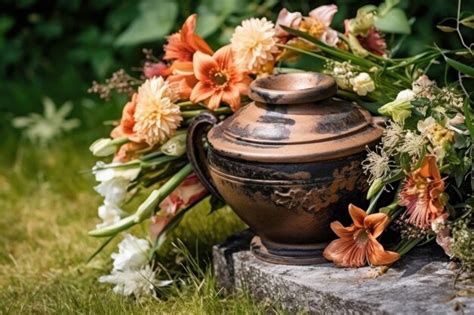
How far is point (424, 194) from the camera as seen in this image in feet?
6.74

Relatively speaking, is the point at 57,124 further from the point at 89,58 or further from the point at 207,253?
the point at 207,253

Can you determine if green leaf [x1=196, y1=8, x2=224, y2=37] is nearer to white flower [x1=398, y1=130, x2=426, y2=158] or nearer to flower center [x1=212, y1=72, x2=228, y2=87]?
flower center [x1=212, y1=72, x2=228, y2=87]

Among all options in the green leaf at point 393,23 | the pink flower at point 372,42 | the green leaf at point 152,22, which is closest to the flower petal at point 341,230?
the pink flower at point 372,42

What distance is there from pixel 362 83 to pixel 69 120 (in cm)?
192

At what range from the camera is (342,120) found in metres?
2.19

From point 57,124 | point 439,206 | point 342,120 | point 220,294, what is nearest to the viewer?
point 439,206

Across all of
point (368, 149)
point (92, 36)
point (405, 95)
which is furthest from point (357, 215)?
point (92, 36)

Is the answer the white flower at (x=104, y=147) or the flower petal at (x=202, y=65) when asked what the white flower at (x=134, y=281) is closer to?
the white flower at (x=104, y=147)

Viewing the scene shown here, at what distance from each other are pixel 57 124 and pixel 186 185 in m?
1.51

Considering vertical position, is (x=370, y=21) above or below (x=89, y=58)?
above

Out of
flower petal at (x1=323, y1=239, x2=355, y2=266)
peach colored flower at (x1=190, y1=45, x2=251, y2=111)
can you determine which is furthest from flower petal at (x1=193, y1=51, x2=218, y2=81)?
flower petal at (x1=323, y1=239, x2=355, y2=266)

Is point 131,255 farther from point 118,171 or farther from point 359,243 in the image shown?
point 359,243

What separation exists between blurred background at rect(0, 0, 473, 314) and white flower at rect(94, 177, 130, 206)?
9.3 inches

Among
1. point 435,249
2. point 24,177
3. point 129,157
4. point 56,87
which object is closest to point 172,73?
point 129,157
